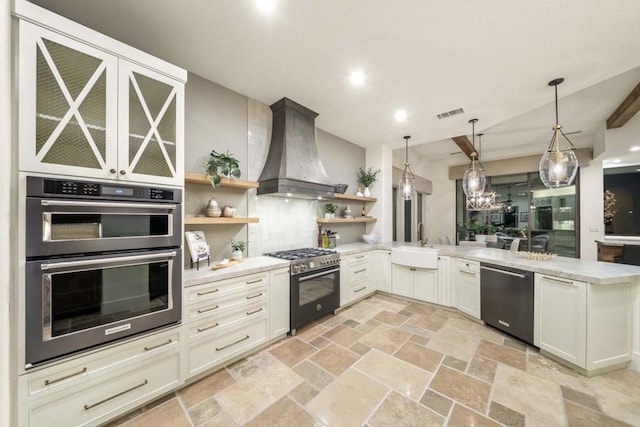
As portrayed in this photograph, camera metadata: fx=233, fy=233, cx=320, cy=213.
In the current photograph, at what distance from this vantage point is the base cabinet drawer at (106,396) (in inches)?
50.1

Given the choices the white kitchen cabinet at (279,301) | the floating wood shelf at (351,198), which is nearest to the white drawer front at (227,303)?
the white kitchen cabinet at (279,301)

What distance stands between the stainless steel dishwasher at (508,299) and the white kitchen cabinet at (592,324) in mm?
216

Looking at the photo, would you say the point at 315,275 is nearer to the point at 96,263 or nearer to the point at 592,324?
the point at 96,263

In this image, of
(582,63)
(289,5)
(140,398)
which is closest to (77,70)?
(289,5)

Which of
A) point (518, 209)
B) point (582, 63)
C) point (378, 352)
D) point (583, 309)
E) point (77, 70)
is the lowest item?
point (378, 352)

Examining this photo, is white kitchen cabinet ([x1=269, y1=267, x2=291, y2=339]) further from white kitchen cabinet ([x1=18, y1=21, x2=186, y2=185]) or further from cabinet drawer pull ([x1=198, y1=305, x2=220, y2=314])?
white kitchen cabinet ([x1=18, y1=21, x2=186, y2=185])

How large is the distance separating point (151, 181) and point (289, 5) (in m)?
1.52

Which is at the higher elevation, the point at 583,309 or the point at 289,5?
the point at 289,5

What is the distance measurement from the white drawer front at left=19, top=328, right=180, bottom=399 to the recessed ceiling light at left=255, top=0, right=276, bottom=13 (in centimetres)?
236

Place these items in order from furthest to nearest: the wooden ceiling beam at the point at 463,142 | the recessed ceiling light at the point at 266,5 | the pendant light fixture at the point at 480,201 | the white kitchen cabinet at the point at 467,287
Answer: the pendant light fixture at the point at 480,201 → the wooden ceiling beam at the point at 463,142 → the white kitchen cabinet at the point at 467,287 → the recessed ceiling light at the point at 266,5

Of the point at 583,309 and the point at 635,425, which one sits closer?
the point at 635,425

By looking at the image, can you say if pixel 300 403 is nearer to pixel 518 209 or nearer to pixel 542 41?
pixel 542 41

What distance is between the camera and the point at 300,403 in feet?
5.54

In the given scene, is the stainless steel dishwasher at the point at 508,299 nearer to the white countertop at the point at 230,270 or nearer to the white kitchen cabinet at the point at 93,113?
the white countertop at the point at 230,270
